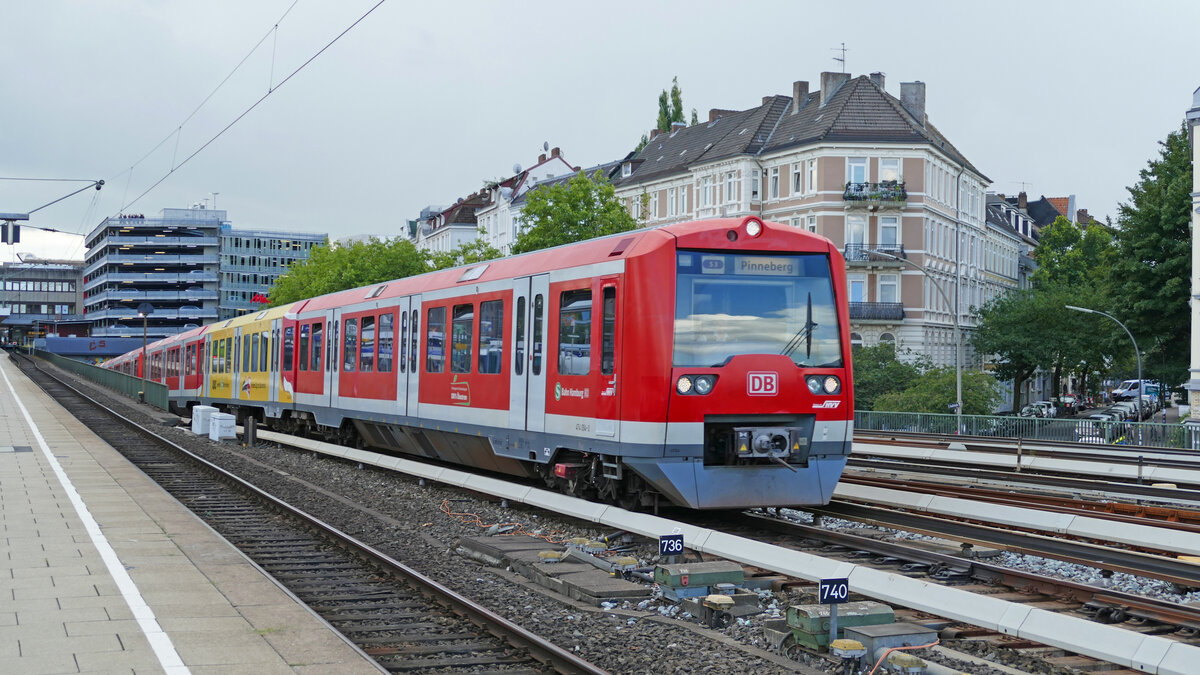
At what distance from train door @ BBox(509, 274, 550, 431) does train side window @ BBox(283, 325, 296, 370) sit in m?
12.9

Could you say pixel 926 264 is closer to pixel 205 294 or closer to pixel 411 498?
pixel 411 498

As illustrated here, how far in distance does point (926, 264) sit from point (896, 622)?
54251 mm

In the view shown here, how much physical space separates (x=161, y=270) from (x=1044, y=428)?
148454 mm

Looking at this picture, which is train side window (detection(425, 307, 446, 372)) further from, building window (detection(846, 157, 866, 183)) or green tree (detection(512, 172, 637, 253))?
building window (detection(846, 157, 866, 183))

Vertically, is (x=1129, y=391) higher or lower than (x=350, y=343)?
lower

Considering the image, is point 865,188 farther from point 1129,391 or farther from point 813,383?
point 813,383

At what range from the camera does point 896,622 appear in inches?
336

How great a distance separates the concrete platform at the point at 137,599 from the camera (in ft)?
24.1

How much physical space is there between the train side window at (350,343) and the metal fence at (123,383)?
21.5 metres

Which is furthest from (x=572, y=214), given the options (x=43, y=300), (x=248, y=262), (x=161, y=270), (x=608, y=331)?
(x=43, y=300)

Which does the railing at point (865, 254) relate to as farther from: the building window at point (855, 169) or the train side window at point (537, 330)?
the train side window at point (537, 330)

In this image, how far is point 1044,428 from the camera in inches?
1369

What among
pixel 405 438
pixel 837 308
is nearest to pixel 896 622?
pixel 837 308

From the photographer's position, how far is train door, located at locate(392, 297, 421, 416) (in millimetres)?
20047
